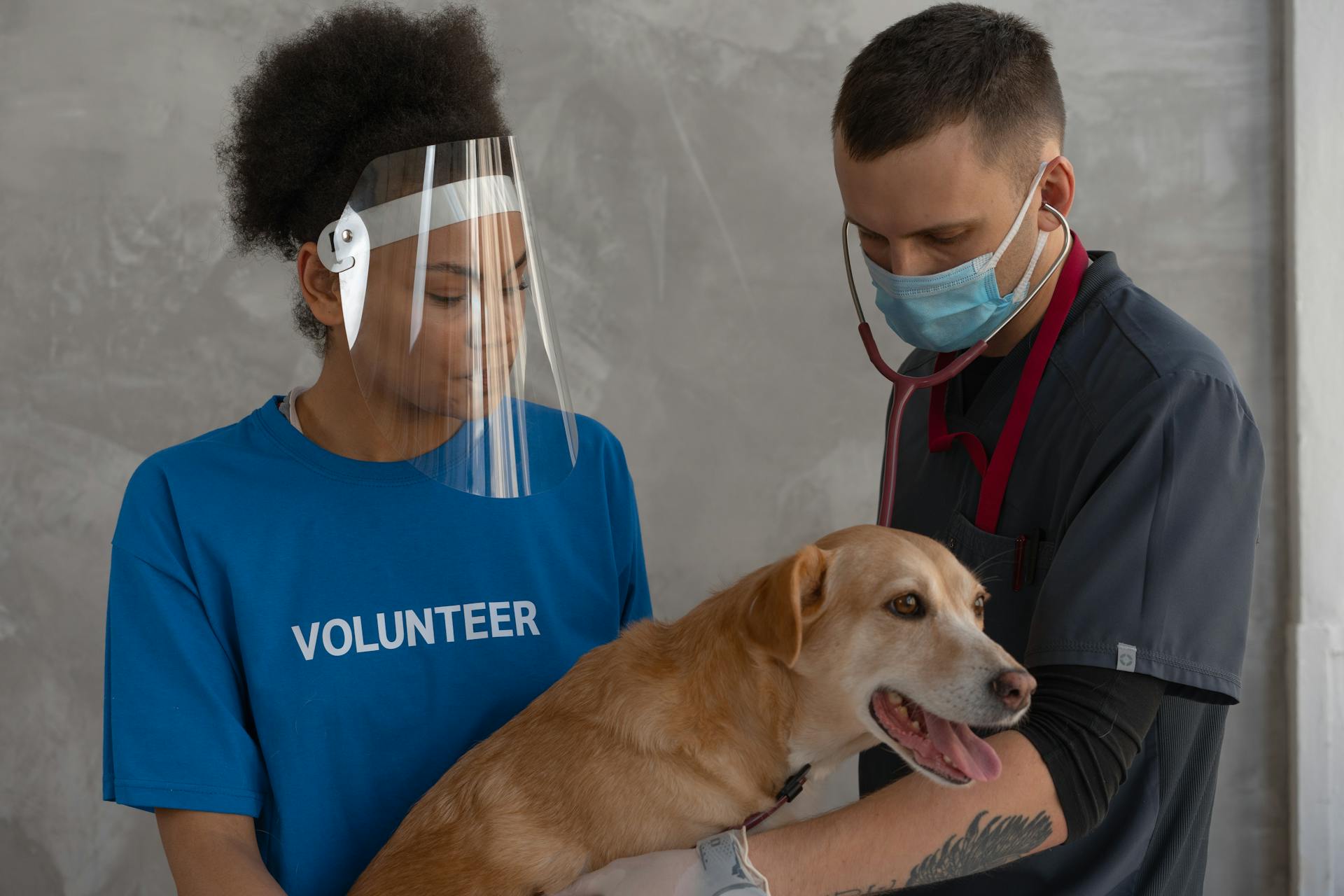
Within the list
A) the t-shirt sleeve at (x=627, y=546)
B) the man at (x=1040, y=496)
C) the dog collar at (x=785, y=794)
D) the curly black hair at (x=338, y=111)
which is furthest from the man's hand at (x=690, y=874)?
the curly black hair at (x=338, y=111)

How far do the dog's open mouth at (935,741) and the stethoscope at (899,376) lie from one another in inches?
14.6

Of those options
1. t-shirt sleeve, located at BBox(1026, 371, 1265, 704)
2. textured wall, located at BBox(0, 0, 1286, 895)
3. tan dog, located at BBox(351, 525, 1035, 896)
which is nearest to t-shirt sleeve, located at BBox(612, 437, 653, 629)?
tan dog, located at BBox(351, 525, 1035, 896)

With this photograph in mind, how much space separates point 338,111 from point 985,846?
1358 millimetres

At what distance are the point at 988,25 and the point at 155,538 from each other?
4.69ft

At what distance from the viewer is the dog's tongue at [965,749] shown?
127 centimetres

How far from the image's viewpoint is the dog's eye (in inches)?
60.1

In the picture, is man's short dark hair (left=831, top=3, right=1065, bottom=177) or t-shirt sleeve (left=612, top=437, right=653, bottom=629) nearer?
man's short dark hair (left=831, top=3, right=1065, bottom=177)

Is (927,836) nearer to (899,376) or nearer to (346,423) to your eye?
(899,376)

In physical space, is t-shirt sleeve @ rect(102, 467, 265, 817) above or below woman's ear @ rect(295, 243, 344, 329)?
below

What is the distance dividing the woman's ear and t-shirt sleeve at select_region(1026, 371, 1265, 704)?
41.7 inches

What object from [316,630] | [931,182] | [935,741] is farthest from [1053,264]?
[316,630]

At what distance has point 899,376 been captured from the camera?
5.68 ft

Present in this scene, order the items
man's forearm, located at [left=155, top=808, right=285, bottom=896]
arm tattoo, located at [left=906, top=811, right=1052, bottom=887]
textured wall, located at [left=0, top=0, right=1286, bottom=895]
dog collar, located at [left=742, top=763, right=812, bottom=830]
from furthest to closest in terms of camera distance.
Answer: textured wall, located at [left=0, top=0, right=1286, bottom=895]
dog collar, located at [left=742, top=763, right=812, bottom=830]
man's forearm, located at [left=155, top=808, right=285, bottom=896]
arm tattoo, located at [left=906, top=811, right=1052, bottom=887]

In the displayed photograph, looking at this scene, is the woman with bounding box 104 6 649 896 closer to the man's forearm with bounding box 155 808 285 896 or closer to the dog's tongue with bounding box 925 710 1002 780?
the man's forearm with bounding box 155 808 285 896
